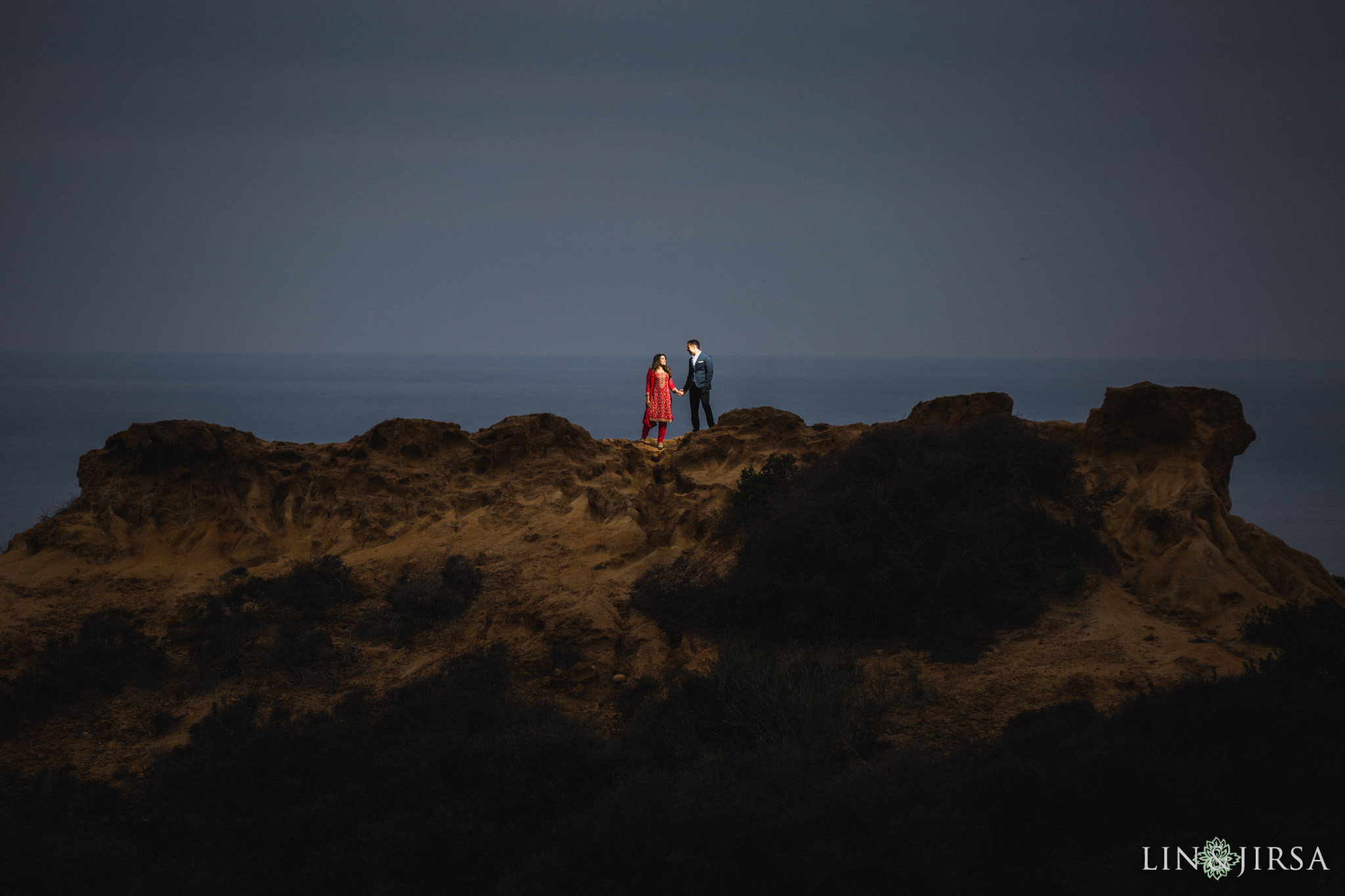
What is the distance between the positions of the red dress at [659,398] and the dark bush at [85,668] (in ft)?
32.4

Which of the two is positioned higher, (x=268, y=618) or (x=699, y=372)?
(x=699, y=372)

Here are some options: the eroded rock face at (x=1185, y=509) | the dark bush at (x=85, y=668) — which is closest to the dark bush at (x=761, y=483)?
the eroded rock face at (x=1185, y=509)

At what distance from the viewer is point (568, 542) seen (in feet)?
49.0

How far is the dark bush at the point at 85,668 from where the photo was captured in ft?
39.3

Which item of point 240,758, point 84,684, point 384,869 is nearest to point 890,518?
point 384,869

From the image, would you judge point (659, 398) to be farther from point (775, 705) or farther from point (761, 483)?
point (775, 705)

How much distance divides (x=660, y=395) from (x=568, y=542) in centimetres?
491

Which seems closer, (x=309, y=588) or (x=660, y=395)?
(x=309, y=588)

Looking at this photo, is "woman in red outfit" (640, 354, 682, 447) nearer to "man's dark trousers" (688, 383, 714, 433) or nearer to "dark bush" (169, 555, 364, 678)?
"man's dark trousers" (688, 383, 714, 433)

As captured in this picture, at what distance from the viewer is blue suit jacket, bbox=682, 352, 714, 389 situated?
61.5 feet

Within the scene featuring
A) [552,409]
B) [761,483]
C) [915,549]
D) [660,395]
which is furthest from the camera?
[552,409]

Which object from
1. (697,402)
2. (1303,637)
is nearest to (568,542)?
(697,402)

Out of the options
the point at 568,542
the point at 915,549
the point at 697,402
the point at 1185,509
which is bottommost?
the point at 568,542

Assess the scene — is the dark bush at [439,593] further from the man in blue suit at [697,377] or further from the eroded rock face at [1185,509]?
the eroded rock face at [1185,509]
